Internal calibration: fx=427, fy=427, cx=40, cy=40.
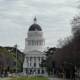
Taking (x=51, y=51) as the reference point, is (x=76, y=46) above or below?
below

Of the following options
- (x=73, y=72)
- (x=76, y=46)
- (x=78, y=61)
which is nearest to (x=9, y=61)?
(x=73, y=72)

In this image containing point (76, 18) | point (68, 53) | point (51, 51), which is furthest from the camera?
point (51, 51)

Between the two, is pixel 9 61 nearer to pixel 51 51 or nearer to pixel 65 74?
pixel 65 74

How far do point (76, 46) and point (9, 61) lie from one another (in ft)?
237

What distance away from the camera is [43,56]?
650ft

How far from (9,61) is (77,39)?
72737 mm

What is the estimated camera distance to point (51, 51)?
17025 centimetres

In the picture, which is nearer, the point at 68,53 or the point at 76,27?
the point at 76,27

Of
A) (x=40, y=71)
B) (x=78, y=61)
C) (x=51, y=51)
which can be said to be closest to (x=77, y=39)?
(x=78, y=61)

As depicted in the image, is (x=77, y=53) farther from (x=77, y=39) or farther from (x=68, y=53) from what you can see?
(x=68, y=53)

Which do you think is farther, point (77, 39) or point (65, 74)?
point (65, 74)

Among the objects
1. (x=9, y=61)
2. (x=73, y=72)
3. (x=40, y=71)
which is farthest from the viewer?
(x=40, y=71)

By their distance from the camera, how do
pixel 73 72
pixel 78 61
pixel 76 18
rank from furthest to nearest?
1. pixel 73 72
2. pixel 78 61
3. pixel 76 18

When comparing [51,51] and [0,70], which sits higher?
[51,51]
